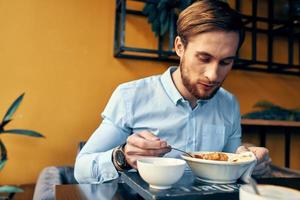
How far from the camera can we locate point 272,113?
7.43ft

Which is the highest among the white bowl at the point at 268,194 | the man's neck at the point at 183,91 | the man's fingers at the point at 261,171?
the man's neck at the point at 183,91

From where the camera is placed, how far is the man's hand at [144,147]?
801 millimetres

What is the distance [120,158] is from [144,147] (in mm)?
132

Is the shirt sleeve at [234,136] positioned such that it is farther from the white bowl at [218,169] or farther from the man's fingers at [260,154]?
the white bowl at [218,169]

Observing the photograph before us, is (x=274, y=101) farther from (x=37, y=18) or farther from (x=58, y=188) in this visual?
(x=58, y=188)

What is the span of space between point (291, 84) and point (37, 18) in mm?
2119

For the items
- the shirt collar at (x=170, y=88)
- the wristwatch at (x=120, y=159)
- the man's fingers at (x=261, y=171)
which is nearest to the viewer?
the wristwatch at (x=120, y=159)

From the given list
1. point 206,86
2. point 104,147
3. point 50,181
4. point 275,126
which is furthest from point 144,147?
point 275,126

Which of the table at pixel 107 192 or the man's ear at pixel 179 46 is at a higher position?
the man's ear at pixel 179 46

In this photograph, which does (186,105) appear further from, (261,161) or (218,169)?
(218,169)

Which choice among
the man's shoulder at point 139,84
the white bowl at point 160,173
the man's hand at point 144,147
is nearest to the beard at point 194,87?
the man's shoulder at point 139,84

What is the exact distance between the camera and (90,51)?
2004mm

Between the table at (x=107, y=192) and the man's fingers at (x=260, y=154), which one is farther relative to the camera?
the man's fingers at (x=260, y=154)

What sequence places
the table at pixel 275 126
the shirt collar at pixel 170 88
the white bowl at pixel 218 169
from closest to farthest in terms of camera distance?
1. the white bowl at pixel 218 169
2. the shirt collar at pixel 170 88
3. the table at pixel 275 126
